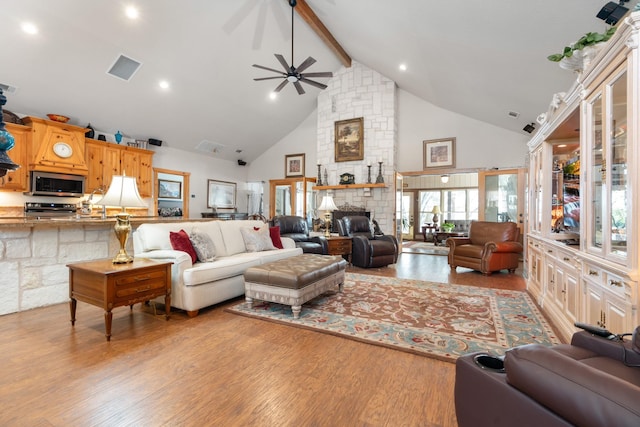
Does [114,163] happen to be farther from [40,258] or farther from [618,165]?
[618,165]

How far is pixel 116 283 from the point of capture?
240 centimetres

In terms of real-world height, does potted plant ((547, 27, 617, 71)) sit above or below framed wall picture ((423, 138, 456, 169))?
below

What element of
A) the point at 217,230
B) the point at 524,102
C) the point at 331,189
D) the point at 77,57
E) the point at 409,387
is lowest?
the point at 409,387

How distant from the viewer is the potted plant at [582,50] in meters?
2.04

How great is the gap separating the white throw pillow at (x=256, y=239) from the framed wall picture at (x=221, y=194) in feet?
16.9

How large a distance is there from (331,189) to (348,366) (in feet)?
21.0

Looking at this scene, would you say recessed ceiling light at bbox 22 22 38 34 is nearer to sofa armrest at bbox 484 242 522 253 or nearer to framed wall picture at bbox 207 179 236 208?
framed wall picture at bbox 207 179 236 208

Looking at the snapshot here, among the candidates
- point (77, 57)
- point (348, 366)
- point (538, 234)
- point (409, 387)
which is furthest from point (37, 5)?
point (538, 234)

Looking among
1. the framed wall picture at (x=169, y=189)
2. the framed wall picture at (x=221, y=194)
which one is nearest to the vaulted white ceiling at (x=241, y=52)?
the framed wall picture at (x=169, y=189)

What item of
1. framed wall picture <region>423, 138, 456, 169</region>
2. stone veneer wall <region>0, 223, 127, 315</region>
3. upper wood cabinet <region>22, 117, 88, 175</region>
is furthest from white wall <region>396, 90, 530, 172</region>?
upper wood cabinet <region>22, 117, 88, 175</region>

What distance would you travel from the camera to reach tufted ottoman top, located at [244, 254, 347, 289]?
2865 millimetres

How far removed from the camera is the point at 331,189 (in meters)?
8.19

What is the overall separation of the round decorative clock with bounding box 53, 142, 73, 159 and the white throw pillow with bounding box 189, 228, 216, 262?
3.95 metres

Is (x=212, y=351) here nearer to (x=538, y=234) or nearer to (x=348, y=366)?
(x=348, y=366)
